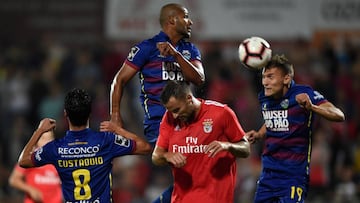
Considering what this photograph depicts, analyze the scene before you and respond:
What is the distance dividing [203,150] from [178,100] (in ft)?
1.75

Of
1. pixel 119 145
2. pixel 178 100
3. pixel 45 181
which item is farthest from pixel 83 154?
pixel 45 181

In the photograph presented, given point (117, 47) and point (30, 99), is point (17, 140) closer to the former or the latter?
point (30, 99)

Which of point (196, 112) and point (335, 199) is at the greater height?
point (196, 112)

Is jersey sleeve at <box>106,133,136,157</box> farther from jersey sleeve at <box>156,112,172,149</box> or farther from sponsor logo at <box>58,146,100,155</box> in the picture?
jersey sleeve at <box>156,112,172,149</box>

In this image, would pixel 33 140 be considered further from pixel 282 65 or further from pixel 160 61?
pixel 282 65

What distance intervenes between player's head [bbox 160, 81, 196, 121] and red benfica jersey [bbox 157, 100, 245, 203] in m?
0.18

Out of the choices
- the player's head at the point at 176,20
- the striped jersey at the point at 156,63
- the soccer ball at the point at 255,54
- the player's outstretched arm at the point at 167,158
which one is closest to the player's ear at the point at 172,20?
the player's head at the point at 176,20

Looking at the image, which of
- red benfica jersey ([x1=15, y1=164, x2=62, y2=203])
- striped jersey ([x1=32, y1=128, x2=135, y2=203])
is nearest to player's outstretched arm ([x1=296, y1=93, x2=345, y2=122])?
striped jersey ([x1=32, y1=128, x2=135, y2=203])

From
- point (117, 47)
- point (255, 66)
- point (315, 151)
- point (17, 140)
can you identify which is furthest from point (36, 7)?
point (255, 66)

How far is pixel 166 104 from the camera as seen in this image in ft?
27.7

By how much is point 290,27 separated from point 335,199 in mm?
4229

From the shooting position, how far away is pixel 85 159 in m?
8.69

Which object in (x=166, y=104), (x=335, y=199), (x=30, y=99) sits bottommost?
(x=335, y=199)

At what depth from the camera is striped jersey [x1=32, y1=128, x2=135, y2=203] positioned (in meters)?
8.69
